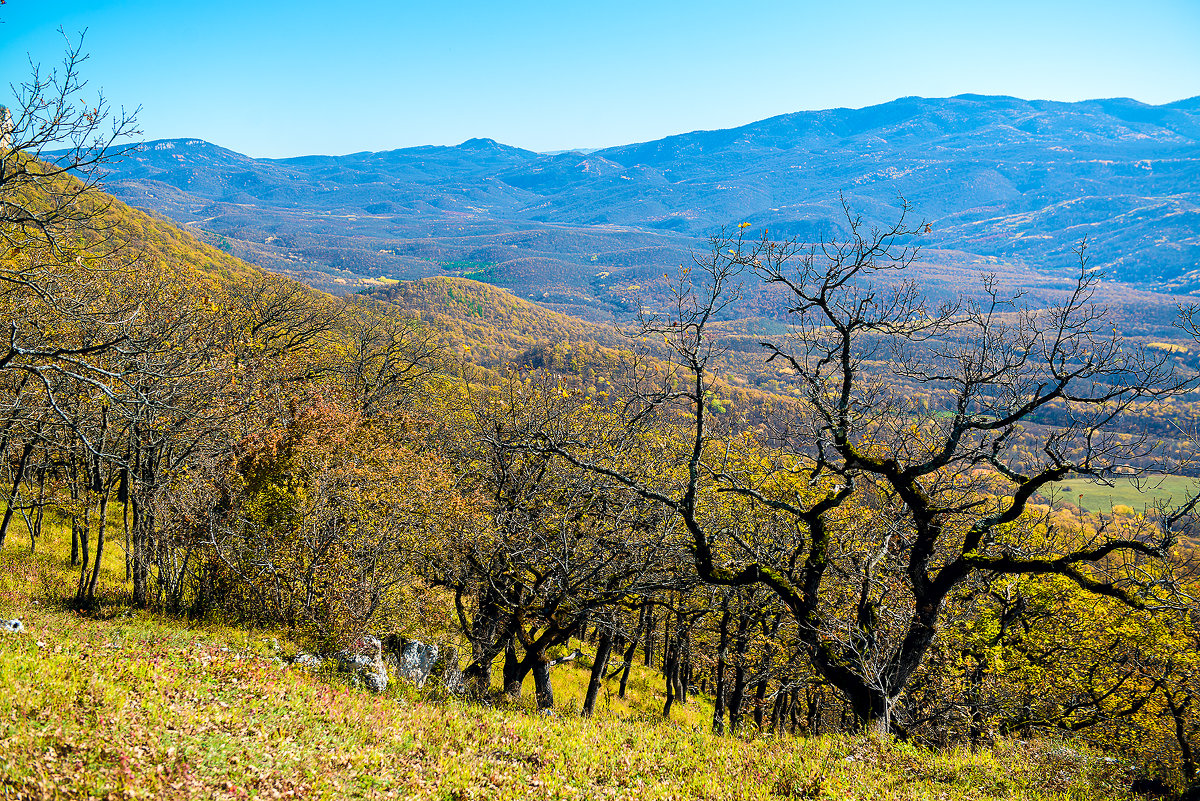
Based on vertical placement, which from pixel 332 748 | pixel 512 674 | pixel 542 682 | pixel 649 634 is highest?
pixel 332 748

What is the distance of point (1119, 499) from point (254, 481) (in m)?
169

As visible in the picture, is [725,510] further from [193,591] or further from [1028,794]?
[193,591]

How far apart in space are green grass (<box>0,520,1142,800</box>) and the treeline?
2.08 meters

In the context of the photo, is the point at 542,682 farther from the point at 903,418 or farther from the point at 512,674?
the point at 903,418

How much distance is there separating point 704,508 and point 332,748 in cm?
1240

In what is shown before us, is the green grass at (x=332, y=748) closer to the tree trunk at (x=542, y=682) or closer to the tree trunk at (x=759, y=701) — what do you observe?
the tree trunk at (x=542, y=682)

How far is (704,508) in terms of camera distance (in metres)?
18.8

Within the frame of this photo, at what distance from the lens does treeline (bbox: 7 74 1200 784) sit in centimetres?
1177

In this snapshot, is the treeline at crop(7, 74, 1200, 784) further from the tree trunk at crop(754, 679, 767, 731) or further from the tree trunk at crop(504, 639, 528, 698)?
the tree trunk at crop(754, 679, 767, 731)

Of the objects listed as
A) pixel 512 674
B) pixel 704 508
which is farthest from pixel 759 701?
pixel 512 674

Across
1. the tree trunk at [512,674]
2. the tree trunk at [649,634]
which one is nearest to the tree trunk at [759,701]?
the tree trunk at [649,634]

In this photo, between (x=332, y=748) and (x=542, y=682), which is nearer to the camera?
(x=332, y=748)

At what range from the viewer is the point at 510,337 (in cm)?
19738

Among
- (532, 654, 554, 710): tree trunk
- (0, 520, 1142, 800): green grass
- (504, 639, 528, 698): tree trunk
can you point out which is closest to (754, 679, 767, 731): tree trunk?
(532, 654, 554, 710): tree trunk
